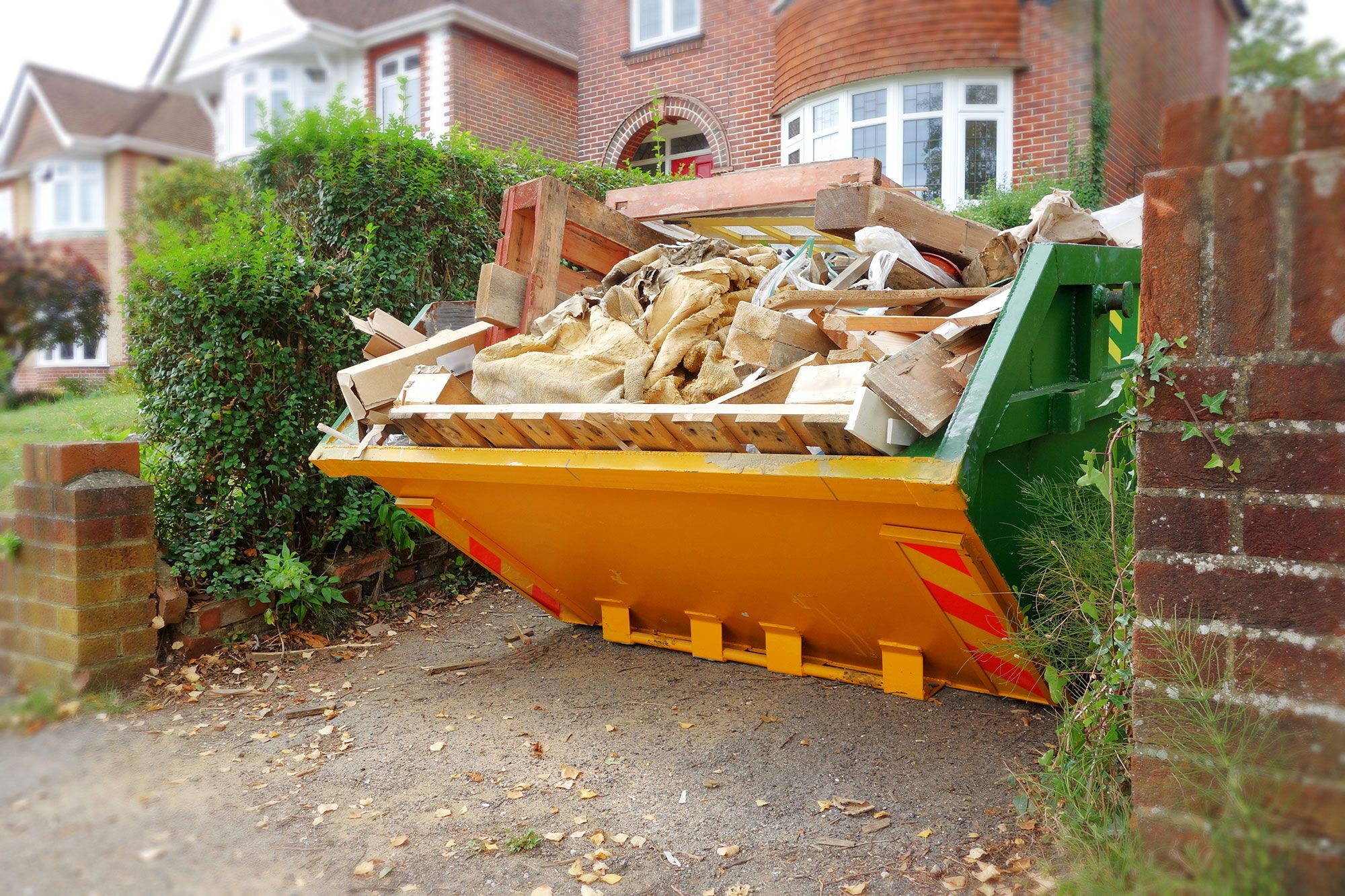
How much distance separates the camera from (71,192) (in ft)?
2.31

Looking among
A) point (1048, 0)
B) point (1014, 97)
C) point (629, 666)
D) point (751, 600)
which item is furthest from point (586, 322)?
point (1014, 97)

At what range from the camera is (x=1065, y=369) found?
2777 millimetres

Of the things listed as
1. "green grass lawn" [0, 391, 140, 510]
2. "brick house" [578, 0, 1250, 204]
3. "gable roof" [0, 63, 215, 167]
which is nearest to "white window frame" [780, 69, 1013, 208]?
"brick house" [578, 0, 1250, 204]

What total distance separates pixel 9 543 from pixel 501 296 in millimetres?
2847

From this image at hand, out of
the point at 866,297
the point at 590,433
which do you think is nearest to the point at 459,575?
the point at 590,433

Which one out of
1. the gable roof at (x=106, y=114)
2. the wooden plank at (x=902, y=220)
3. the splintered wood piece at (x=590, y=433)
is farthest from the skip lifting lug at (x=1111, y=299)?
the gable roof at (x=106, y=114)

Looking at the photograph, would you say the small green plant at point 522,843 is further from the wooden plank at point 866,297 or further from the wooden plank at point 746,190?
the wooden plank at point 746,190

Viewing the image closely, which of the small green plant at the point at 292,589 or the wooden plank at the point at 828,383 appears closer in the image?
the wooden plank at the point at 828,383

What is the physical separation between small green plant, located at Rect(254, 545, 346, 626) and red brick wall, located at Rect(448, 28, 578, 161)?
29.6ft

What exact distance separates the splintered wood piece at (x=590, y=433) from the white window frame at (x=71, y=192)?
1888 millimetres

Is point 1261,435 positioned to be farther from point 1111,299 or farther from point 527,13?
point 527,13

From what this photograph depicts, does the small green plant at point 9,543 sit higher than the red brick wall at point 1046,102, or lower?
lower

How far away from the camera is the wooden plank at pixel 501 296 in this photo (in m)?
3.43

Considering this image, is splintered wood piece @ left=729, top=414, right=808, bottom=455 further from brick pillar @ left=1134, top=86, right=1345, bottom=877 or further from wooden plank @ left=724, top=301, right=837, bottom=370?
brick pillar @ left=1134, top=86, right=1345, bottom=877
